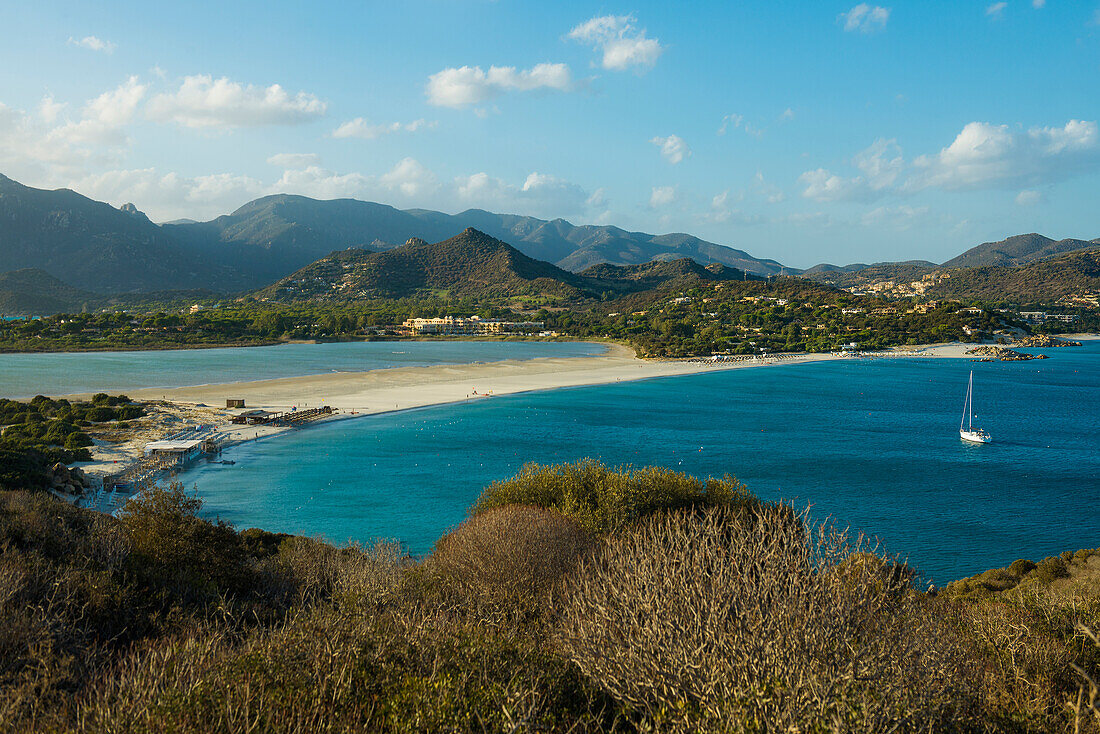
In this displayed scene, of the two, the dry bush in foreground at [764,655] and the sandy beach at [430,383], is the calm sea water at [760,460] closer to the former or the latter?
the sandy beach at [430,383]

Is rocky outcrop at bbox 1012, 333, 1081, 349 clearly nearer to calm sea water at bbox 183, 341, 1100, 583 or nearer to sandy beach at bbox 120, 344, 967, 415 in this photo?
sandy beach at bbox 120, 344, 967, 415

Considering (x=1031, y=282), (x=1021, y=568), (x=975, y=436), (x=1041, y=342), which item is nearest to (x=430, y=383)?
(x=975, y=436)

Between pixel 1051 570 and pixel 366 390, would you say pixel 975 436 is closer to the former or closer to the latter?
→ pixel 1051 570

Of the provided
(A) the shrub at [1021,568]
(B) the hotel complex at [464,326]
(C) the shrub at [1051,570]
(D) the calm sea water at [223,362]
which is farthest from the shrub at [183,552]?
(B) the hotel complex at [464,326]

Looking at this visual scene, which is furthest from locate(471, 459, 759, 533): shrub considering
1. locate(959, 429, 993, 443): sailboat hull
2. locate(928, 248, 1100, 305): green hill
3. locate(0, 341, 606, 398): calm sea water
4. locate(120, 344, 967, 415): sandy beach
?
locate(928, 248, 1100, 305): green hill

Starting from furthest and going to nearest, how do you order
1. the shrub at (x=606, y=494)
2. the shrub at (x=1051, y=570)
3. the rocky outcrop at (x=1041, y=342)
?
the rocky outcrop at (x=1041, y=342) < the shrub at (x=1051, y=570) < the shrub at (x=606, y=494)

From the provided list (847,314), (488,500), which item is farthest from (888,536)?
(847,314)
